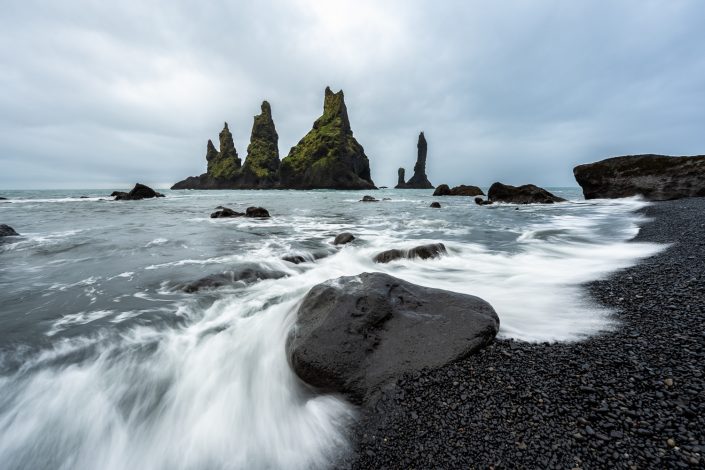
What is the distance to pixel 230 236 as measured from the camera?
1159 cm

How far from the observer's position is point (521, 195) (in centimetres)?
2981

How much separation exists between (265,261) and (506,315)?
5403 millimetres

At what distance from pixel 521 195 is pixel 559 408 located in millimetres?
31640

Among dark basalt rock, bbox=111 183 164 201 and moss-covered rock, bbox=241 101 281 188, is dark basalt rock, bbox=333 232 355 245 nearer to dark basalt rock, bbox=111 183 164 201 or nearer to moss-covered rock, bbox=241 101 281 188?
dark basalt rock, bbox=111 183 164 201

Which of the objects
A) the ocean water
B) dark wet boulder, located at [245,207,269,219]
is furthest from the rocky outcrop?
dark wet boulder, located at [245,207,269,219]

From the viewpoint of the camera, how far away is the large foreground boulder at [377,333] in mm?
2984

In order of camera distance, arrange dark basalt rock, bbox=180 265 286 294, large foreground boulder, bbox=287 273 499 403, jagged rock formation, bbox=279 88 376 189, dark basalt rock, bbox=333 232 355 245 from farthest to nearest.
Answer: jagged rock formation, bbox=279 88 376 189 < dark basalt rock, bbox=333 232 355 245 < dark basalt rock, bbox=180 265 286 294 < large foreground boulder, bbox=287 273 499 403

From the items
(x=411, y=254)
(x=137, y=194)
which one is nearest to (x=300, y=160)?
(x=137, y=194)

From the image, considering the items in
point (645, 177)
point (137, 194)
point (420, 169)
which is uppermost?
point (420, 169)

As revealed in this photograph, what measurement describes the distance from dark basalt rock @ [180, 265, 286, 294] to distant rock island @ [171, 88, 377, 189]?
78498 millimetres

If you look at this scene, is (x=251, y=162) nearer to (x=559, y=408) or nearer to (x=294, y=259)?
(x=294, y=259)

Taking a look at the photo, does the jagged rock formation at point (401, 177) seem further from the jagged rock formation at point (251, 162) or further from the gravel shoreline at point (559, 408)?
the gravel shoreline at point (559, 408)

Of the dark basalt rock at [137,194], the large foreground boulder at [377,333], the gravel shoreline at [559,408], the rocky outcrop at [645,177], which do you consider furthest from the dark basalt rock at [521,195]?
the dark basalt rock at [137,194]

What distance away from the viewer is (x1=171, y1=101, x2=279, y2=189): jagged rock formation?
311ft
